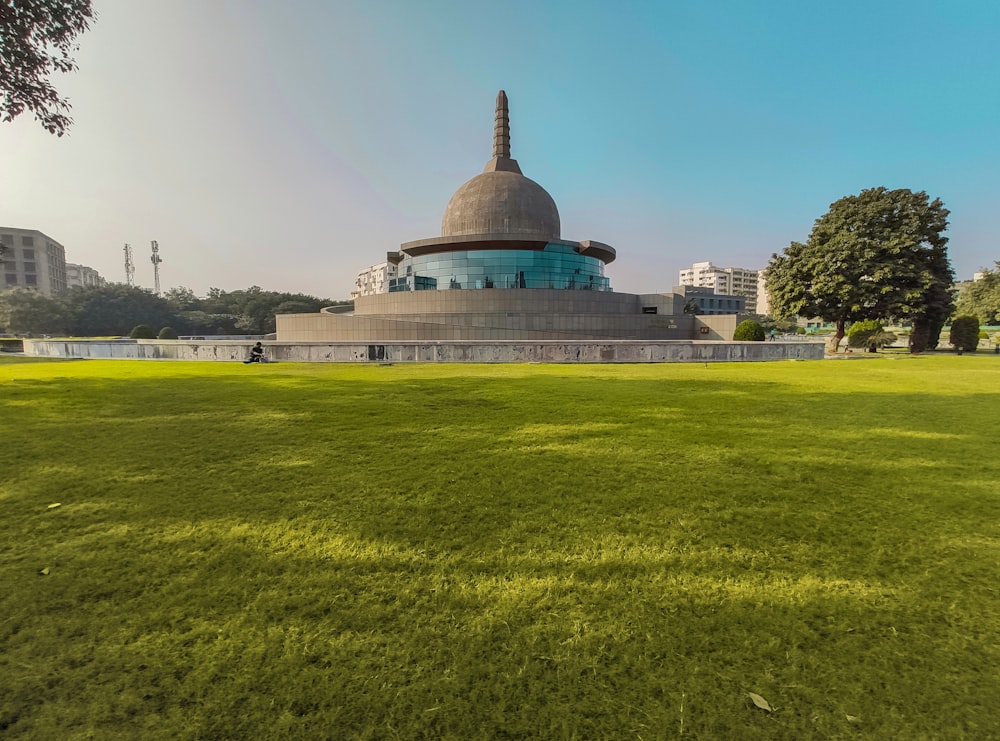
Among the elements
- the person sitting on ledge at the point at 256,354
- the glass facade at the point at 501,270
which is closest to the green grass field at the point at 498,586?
the person sitting on ledge at the point at 256,354

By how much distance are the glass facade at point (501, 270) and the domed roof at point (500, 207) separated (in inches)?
163

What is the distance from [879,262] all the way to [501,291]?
22661mm

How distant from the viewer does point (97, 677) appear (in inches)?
80.2

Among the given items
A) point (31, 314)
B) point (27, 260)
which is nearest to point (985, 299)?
point (31, 314)

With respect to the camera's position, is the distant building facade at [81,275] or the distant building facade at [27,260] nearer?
the distant building facade at [27,260]

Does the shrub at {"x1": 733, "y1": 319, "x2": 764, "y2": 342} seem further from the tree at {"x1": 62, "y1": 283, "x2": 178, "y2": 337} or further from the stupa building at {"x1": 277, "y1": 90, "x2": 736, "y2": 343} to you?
the tree at {"x1": 62, "y1": 283, "x2": 178, "y2": 337}

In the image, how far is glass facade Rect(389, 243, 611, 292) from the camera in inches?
1264

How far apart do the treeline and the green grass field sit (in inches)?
2288

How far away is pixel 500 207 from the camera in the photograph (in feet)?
121

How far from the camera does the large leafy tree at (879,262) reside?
26.8m

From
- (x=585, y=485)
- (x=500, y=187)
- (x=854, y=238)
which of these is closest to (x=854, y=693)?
(x=585, y=485)

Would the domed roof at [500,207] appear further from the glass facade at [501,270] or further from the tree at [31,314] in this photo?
the tree at [31,314]

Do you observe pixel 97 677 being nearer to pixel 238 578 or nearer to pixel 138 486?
pixel 238 578

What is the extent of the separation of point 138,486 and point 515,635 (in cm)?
401
